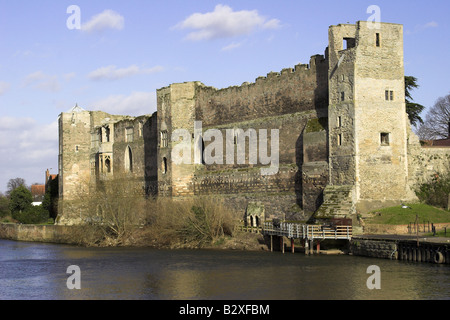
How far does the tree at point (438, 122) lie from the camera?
208 feet

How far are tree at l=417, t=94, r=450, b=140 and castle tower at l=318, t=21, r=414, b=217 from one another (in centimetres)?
2463

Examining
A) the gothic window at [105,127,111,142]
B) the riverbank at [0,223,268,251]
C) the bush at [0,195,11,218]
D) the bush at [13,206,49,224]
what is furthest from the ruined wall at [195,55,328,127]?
the bush at [0,195,11,218]

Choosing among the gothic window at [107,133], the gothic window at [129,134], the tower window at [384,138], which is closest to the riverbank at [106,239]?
the tower window at [384,138]

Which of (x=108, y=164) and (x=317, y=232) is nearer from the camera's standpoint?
(x=317, y=232)

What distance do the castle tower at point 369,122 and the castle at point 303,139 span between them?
0.06 m

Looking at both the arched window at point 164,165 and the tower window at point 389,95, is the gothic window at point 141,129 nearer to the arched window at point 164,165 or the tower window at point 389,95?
the arched window at point 164,165

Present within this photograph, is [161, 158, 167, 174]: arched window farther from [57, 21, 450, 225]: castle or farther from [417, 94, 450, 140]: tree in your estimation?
[417, 94, 450, 140]: tree

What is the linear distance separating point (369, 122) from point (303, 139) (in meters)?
4.94

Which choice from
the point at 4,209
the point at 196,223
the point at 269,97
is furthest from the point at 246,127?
the point at 4,209

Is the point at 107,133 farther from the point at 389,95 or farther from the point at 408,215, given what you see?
the point at 408,215

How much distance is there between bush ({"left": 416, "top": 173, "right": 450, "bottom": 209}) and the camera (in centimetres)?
4019

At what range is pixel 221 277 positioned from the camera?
29875 mm

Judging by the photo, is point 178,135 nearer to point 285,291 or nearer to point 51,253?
point 51,253
